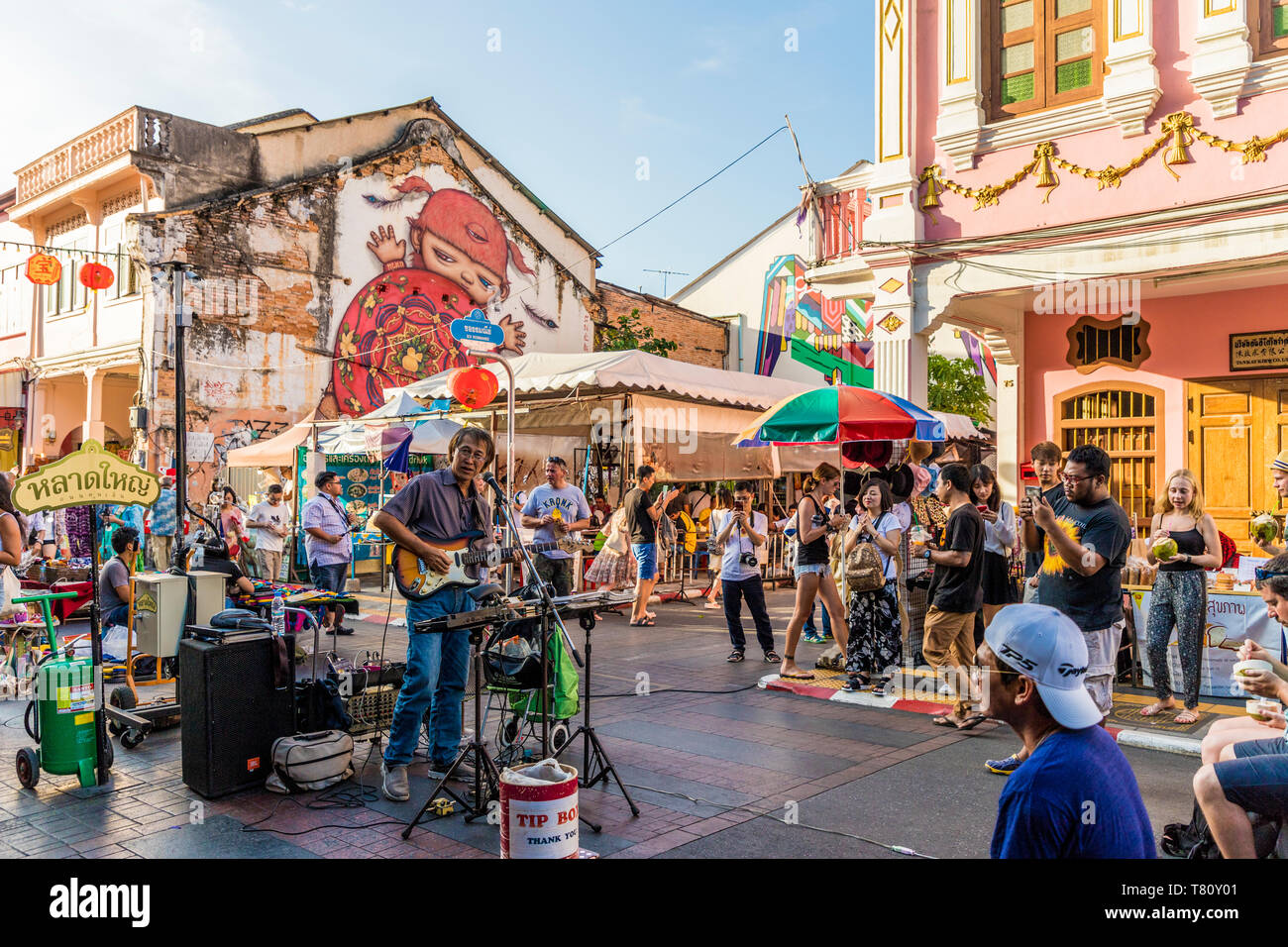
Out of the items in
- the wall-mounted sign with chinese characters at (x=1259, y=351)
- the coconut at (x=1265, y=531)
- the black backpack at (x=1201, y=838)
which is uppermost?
the wall-mounted sign with chinese characters at (x=1259, y=351)

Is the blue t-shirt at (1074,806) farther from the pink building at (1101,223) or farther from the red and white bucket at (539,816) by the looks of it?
the pink building at (1101,223)

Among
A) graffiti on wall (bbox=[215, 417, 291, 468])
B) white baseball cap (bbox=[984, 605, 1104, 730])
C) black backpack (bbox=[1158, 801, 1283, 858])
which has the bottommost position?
black backpack (bbox=[1158, 801, 1283, 858])

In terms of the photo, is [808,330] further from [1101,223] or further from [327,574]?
[327,574]

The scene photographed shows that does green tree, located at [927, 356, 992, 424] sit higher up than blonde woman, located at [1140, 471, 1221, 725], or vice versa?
green tree, located at [927, 356, 992, 424]

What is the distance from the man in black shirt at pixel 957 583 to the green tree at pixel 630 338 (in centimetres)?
1984

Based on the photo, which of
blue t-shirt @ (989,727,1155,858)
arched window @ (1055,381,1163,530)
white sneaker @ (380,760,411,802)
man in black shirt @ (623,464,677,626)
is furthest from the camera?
man in black shirt @ (623,464,677,626)

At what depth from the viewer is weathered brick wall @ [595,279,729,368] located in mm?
27031

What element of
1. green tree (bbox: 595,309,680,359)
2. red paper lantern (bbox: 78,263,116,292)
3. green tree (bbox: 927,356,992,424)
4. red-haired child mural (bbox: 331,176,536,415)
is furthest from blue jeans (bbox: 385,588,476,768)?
green tree (bbox: 595,309,680,359)

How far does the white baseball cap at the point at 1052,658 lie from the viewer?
2.38 metres

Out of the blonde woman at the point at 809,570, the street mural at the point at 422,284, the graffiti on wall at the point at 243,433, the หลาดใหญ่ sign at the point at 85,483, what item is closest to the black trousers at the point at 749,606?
the blonde woman at the point at 809,570

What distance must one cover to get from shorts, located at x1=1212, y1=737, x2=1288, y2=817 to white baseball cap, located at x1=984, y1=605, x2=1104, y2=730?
60.7 inches

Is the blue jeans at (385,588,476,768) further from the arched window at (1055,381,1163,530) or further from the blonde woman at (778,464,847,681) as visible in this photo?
the arched window at (1055,381,1163,530)
